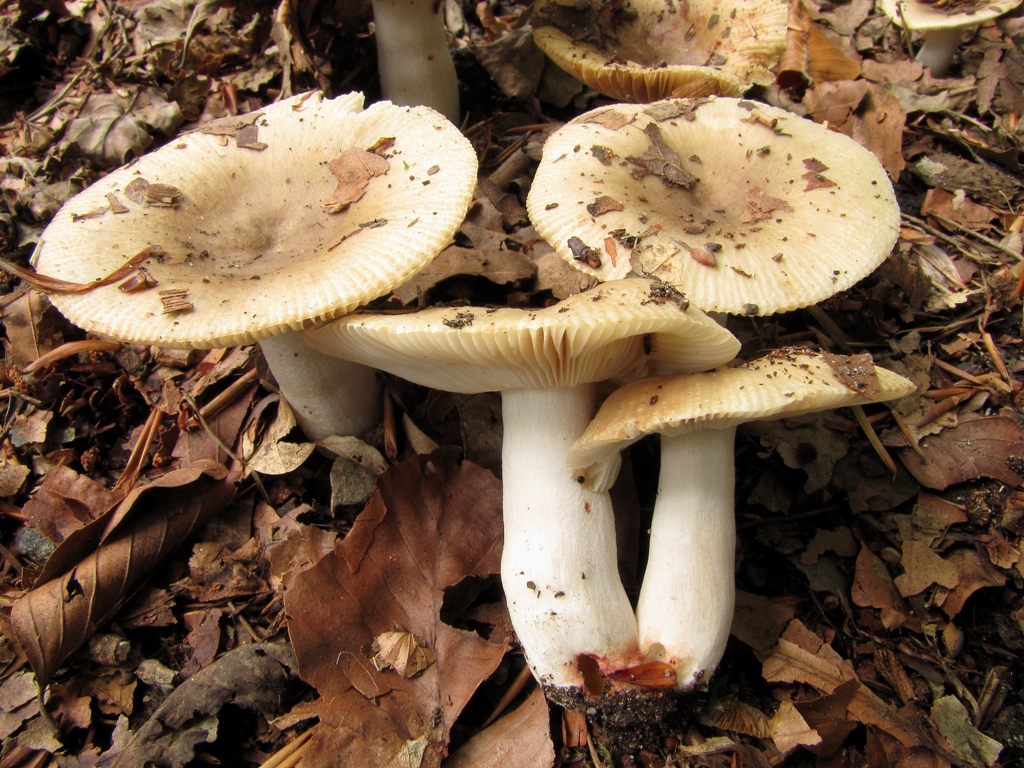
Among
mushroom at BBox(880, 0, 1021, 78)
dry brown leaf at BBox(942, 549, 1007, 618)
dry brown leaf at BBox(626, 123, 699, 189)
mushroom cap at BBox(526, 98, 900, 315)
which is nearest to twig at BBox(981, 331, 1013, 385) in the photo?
dry brown leaf at BBox(942, 549, 1007, 618)

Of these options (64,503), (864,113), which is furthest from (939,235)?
(64,503)

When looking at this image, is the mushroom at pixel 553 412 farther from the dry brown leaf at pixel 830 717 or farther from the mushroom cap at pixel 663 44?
the mushroom cap at pixel 663 44

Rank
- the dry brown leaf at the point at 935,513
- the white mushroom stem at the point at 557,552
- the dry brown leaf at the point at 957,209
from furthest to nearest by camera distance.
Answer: the dry brown leaf at the point at 957,209 < the dry brown leaf at the point at 935,513 < the white mushroom stem at the point at 557,552

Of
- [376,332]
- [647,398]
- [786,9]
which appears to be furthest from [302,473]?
[786,9]

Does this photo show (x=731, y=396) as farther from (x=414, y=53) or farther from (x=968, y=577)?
(x=414, y=53)

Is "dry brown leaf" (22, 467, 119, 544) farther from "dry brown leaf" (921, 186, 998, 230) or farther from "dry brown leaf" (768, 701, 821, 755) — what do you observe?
"dry brown leaf" (921, 186, 998, 230)

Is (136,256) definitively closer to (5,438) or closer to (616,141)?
(5,438)

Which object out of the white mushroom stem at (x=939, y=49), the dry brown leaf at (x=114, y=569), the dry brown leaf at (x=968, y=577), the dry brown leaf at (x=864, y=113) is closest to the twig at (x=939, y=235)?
the dry brown leaf at (x=864, y=113)
